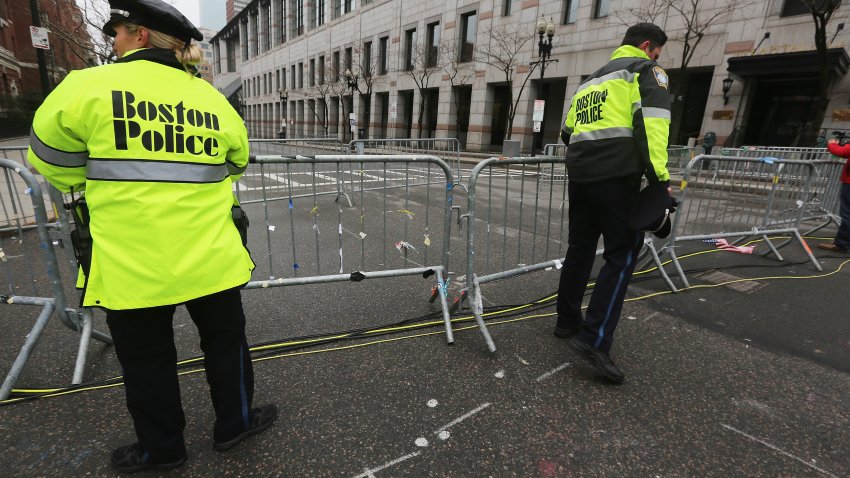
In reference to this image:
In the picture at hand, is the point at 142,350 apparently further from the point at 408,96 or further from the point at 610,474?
the point at 408,96

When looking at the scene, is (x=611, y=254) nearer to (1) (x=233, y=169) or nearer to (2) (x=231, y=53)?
(1) (x=233, y=169)

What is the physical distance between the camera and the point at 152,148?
1677 millimetres

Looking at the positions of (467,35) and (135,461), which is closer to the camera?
(135,461)

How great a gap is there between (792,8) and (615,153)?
2162 cm

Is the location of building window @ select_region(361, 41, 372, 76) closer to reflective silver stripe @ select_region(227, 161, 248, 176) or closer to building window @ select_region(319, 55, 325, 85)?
building window @ select_region(319, 55, 325, 85)

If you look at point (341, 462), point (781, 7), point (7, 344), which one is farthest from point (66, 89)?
point (781, 7)

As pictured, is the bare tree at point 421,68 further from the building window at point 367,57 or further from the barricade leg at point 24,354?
the barricade leg at point 24,354

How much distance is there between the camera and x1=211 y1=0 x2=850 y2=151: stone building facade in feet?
58.1

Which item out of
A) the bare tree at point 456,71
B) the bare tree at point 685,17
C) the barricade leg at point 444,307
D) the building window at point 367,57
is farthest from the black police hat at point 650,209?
the building window at point 367,57

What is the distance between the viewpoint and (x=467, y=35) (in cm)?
3039

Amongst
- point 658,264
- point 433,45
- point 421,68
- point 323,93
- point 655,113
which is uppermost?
point 433,45

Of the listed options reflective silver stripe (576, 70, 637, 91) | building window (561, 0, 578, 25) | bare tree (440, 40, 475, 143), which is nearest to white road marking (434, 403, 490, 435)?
reflective silver stripe (576, 70, 637, 91)

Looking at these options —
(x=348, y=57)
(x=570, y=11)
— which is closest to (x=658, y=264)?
(x=570, y=11)

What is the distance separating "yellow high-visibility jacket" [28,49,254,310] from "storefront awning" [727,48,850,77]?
21418 mm
